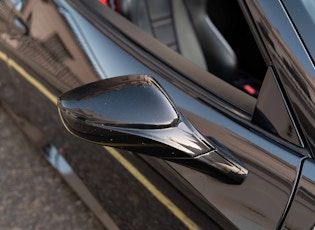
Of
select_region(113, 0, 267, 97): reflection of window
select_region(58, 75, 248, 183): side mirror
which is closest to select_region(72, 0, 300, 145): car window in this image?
select_region(113, 0, 267, 97): reflection of window

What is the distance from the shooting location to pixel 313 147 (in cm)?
109

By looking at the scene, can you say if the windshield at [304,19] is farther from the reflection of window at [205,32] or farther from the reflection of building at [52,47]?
the reflection of window at [205,32]

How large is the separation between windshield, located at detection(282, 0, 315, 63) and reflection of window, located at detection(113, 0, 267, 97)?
90cm

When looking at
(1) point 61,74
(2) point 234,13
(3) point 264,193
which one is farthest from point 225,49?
(3) point 264,193

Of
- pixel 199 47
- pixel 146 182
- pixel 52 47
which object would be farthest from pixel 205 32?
pixel 146 182

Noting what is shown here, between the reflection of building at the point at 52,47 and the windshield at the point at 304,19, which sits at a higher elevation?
the windshield at the point at 304,19

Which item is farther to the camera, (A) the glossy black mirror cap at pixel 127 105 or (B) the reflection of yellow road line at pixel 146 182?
(B) the reflection of yellow road line at pixel 146 182

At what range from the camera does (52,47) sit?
161 cm

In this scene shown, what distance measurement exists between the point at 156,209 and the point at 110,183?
0.27m

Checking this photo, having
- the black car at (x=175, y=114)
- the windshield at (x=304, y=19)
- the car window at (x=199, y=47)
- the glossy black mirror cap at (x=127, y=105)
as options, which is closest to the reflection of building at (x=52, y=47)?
the black car at (x=175, y=114)

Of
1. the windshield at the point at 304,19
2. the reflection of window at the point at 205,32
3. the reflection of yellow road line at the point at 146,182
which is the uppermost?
the windshield at the point at 304,19

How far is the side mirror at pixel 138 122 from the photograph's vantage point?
1015 millimetres

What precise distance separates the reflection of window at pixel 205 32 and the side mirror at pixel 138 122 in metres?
0.97

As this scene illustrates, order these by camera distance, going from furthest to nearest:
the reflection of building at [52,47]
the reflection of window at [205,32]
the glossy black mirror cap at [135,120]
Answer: the reflection of window at [205,32]
the reflection of building at [52,47]
the glossy black mirror cap at [135,120]
